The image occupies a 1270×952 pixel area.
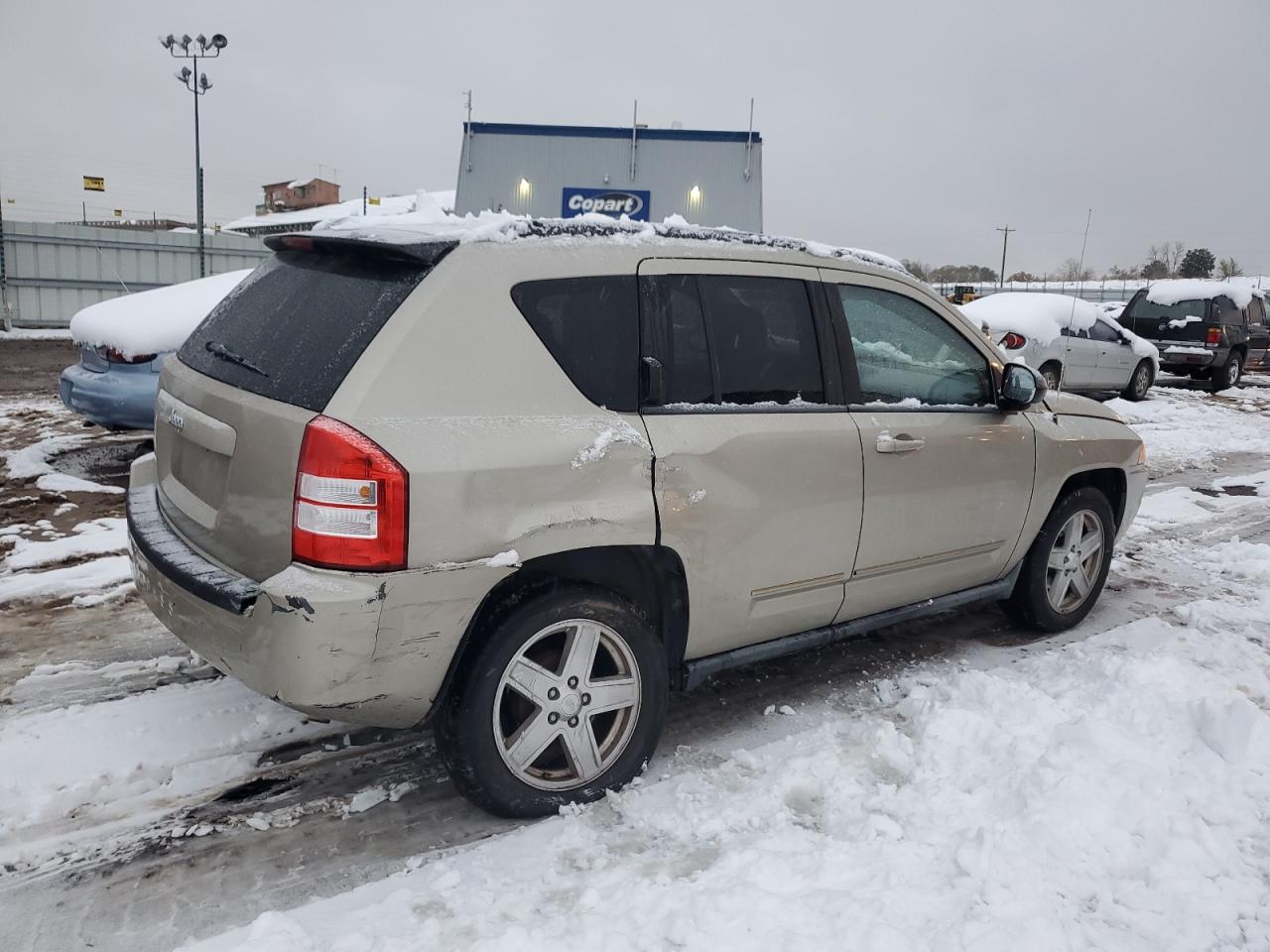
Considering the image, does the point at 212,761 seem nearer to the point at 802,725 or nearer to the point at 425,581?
the point at 425,581

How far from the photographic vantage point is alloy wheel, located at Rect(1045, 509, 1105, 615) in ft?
15.2

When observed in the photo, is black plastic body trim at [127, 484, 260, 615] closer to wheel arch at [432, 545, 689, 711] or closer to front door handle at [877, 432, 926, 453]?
wheel arch at [432, 545, 689, 711]

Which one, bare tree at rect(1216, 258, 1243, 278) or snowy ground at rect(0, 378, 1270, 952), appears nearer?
snowy ground at rect(0, 378, 1270, 952)

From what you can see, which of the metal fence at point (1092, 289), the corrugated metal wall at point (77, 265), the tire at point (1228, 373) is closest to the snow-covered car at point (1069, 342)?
the tire at point (1228, 373)

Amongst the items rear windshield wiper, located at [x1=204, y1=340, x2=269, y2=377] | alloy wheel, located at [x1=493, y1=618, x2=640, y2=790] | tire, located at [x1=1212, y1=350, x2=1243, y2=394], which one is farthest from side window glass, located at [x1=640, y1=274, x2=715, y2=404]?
tire, located at [x1=1212, y1=350, x2=1243, y2=394]

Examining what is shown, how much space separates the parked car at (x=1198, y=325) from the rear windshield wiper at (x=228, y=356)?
61.6ft

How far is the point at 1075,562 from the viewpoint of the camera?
4711 millimetres

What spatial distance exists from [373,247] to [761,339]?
1.40 m

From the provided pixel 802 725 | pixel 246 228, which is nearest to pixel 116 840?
pixel 802 725

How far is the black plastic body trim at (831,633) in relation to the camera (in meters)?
3.29

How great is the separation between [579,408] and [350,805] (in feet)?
4.93

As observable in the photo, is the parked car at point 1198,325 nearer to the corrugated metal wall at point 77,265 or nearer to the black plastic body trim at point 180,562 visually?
the corrugated metal wall at point 77,265

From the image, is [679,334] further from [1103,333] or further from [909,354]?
[1103,333]

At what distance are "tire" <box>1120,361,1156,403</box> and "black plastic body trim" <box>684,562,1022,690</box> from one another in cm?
1260
